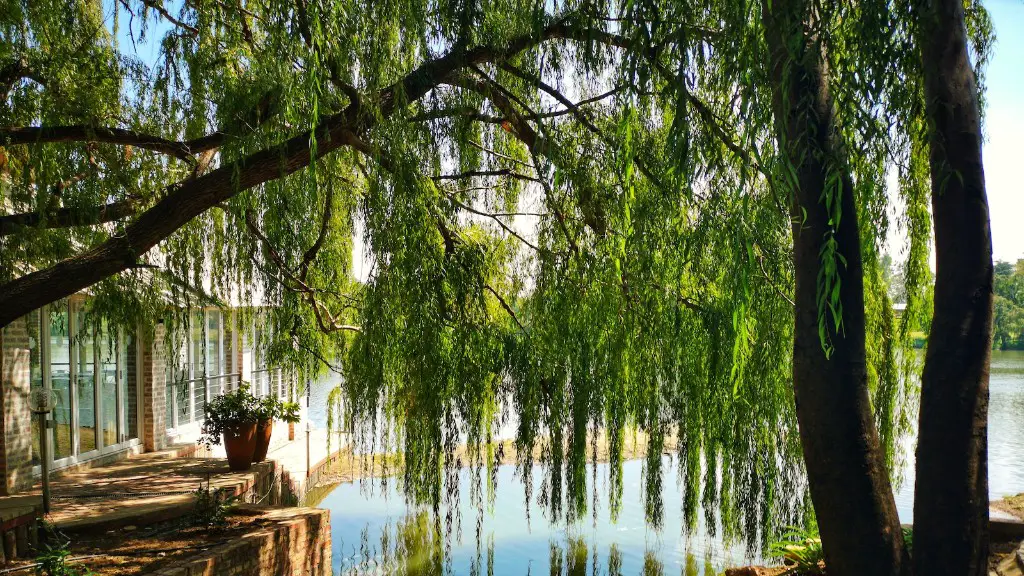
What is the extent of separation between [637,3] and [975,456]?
1971 millimetres

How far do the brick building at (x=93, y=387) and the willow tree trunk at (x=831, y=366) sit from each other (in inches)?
169

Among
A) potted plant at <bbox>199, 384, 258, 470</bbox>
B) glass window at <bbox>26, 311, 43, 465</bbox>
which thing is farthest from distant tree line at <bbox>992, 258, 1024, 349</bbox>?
glass window at <bbox>26, 311, 43, 465</bbox>

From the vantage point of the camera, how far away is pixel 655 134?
167 inches

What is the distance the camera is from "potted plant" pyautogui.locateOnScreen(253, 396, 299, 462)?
893 centimetres

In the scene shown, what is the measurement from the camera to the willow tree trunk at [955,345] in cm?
263

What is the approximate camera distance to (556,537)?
1000 cm

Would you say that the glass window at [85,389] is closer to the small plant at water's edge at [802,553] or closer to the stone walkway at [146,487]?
the stone walkway at [146,487]

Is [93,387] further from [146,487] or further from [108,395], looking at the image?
[146,487]

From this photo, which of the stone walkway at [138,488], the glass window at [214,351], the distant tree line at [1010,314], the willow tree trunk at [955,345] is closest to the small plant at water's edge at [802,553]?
the willow tree trunk at [955,345]

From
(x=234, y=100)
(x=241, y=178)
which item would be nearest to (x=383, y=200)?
(x=241, y=178)

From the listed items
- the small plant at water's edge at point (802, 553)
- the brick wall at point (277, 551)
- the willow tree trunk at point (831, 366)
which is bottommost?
the brick wall at point (277, 551)

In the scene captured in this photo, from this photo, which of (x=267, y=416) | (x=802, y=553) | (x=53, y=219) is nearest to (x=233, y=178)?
(x=53, y=219)

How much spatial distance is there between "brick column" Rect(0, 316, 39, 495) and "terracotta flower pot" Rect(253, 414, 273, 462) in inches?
85.3

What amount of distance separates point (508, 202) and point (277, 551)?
323 cm
